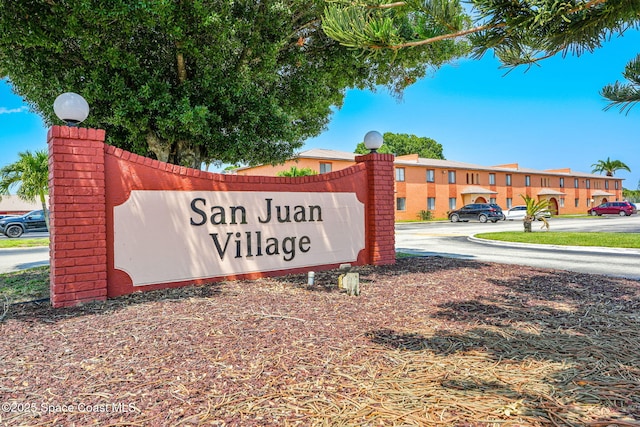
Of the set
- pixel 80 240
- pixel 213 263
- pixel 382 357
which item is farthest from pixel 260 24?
pixel 382 357

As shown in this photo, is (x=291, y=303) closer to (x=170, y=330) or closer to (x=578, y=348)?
(x=170, y=330)

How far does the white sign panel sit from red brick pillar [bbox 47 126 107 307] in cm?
34

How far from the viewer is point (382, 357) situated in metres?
3.34

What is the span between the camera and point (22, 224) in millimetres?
22953

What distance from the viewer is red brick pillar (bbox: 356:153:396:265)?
8258mm

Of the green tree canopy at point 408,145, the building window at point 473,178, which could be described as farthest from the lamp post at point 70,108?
the green tree canopy at point 408,145

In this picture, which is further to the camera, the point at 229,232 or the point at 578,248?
the point at 578,248

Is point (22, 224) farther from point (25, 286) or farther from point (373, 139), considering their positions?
point (373, 139)

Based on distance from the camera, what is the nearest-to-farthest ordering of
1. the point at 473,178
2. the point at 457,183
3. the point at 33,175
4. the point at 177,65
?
the point at 177,65, the point at 33,175, the point at 457,183, the point at 473,178

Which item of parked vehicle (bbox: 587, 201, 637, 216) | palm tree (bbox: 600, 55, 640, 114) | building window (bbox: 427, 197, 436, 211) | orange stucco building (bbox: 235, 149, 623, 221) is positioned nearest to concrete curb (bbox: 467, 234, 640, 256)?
palm tree (bbox: 600, 55, 640, 114)

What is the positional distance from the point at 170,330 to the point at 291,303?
1554 millimetres

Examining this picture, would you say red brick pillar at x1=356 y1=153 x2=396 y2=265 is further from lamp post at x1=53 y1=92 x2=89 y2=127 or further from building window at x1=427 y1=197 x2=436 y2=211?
building window at x1=427 y1=197 x2=436 y2=211

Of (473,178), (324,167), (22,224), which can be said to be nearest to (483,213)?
(473,178)

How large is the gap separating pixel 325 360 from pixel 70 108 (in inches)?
184
